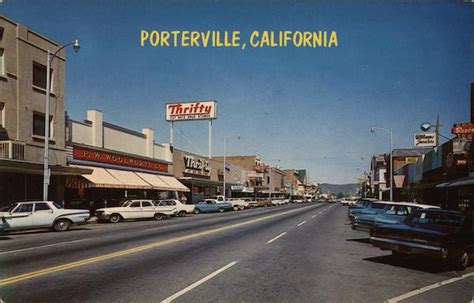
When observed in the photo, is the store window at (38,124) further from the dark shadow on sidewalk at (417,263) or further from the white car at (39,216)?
the dark shadow on sidewalk at (417,263)

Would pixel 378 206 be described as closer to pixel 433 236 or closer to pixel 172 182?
pixel 433 236

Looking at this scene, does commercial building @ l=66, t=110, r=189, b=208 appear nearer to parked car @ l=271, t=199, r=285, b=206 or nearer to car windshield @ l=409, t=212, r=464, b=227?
car windshield @ l=409, t=212, r=464, b=227

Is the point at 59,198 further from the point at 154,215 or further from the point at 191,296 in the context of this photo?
the point at 191,296

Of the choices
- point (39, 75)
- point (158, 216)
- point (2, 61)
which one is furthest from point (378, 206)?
point (39, 75)

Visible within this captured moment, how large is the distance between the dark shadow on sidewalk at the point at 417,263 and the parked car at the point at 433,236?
357mm

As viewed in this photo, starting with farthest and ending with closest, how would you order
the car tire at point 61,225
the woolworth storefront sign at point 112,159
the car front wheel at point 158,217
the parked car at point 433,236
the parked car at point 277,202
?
the parked car at point 277,202, the woolworth storefront sign at point 112,159, the car front wheel at point 158,217, the car tire at point 61,225, the parked car at point 433,236

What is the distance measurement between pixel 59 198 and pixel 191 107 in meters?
31.7

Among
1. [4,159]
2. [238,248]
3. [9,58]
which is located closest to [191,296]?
[238,248]

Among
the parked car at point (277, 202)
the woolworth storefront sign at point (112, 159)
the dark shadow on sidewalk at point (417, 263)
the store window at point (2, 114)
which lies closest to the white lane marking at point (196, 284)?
the dark shadow on sidewalk at point (417, 263)

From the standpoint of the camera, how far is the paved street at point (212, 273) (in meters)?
7.76

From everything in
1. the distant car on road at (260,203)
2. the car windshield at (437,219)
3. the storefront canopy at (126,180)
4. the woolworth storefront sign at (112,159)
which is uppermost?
the woolworth storefront sign at (112,159)

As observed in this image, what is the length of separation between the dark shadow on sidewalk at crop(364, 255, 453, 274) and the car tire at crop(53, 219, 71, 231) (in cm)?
1518

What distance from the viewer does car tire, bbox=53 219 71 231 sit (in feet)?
69.9

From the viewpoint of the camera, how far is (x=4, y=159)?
22203mm
